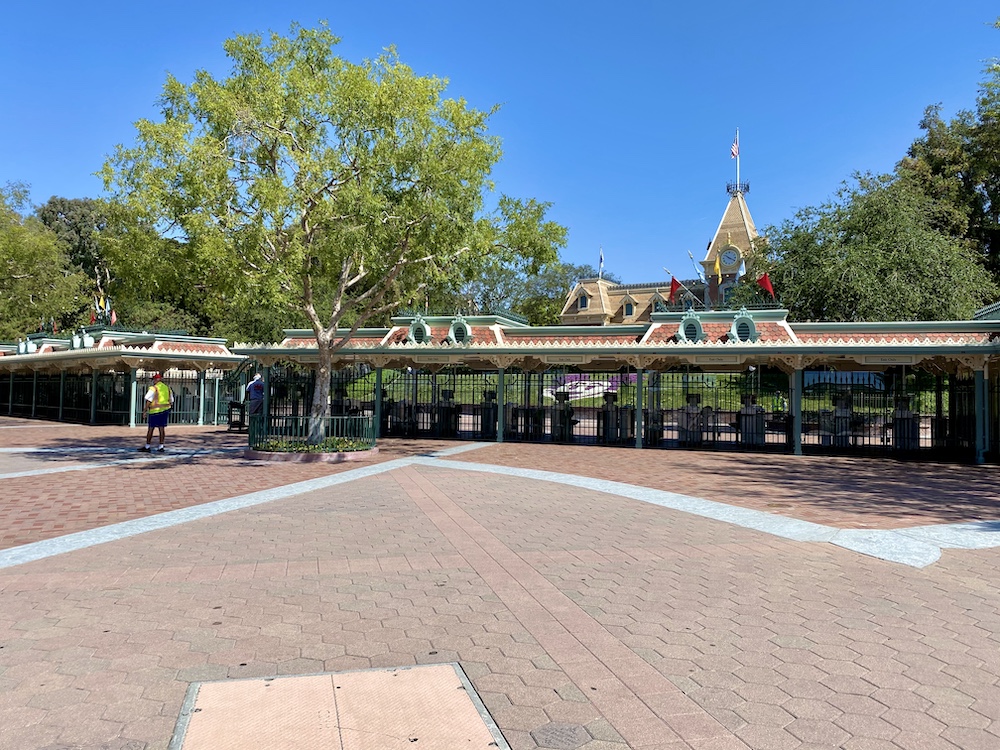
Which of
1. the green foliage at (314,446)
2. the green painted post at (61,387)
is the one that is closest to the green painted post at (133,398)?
the green painted post at (61,387)

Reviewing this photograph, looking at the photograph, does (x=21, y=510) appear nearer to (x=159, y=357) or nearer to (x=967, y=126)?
(x=159, y=357)

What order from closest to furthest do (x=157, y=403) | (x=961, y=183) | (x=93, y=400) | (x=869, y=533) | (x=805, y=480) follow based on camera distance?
(x=869, y=533) < (x=805, y=480) < (x=157, y=403) < (x=93, y=400) < (x=961, y=183)

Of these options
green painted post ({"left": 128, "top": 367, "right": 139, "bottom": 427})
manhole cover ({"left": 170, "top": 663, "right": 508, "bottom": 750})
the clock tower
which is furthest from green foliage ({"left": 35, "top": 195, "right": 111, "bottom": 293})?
manhole cover ({"left": 170, "top": 663, "right": 508, "bottom": 750})

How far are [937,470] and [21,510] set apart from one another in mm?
16438

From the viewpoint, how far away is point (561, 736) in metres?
3.38

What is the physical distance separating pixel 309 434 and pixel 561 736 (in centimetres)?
1354

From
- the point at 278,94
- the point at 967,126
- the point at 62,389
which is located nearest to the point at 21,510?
the point at 278,94

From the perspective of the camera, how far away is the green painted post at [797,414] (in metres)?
17.8

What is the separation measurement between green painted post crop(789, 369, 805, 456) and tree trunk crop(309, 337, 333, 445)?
11.8 meters

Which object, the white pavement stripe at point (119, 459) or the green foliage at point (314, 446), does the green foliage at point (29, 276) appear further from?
the green foliage at point (314, 446)

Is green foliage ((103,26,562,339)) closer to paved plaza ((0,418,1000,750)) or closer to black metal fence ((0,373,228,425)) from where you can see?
paved plaza ((0,418,1000,750))

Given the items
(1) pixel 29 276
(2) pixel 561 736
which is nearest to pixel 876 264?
(2) pixel 561 736

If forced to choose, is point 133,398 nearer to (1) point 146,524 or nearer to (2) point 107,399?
(2) point 107,399

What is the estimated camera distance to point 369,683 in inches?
154
